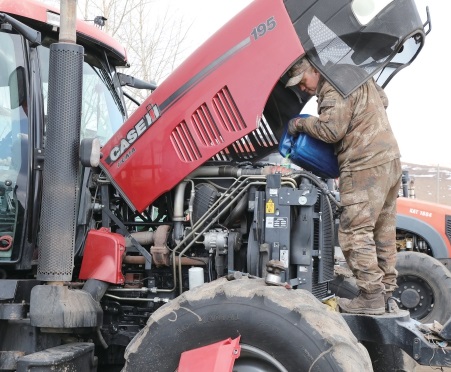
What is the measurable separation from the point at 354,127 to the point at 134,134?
144 centimetres

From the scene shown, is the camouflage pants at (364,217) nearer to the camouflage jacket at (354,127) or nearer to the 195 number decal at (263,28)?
the camouflage jacket at (354,127)

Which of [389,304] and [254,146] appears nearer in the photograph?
[389,304]

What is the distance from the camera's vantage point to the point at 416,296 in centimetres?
746

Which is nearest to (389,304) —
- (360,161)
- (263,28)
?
(360,161)

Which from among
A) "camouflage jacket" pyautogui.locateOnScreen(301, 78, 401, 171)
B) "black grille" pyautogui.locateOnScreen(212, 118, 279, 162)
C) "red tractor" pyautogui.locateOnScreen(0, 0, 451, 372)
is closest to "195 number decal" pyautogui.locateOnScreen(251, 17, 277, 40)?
"red tractor" pyautogui.locateOnScreen(0, 0, 451, 372)

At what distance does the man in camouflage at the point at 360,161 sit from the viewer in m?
3.73

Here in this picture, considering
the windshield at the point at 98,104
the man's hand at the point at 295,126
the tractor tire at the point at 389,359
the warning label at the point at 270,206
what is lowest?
the tractor tire at the point at 389,359

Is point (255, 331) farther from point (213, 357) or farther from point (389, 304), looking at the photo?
point (389, 304)

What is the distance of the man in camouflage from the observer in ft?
12.2

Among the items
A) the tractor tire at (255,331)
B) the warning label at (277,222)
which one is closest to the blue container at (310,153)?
the warning label at (277,222)

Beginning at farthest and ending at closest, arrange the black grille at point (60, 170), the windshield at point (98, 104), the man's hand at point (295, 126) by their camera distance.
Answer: the windshield at point (98, 104), the man's hand at point (295, 126), the black grille at point (60, 170)

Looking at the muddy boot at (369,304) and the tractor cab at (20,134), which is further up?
the tractor cab at (20,134)

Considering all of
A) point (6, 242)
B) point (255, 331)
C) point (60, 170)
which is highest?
point (60, 170)

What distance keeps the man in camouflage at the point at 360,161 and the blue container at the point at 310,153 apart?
113 mm
